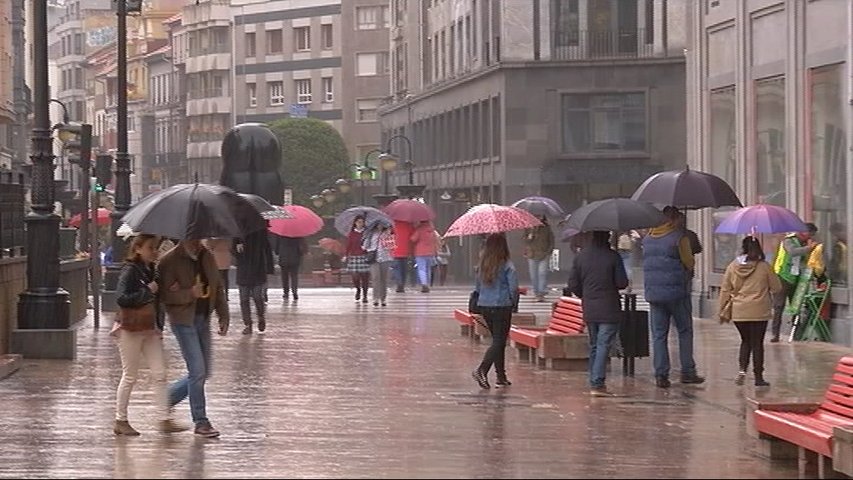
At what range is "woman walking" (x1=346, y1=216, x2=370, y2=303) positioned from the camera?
39.1 meters

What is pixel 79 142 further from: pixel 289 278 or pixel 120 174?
pixel 289 278

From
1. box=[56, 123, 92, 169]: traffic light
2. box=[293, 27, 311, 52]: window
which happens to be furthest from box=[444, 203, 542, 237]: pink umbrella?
box=[293, 27, 311, 52]: window

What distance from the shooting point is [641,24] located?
62844 millimetres

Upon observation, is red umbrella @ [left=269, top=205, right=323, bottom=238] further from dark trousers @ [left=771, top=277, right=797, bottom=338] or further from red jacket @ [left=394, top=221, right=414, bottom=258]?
dark trousers @ [left=771, top=277, right=797, bottom=338]

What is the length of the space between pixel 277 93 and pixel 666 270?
102 m

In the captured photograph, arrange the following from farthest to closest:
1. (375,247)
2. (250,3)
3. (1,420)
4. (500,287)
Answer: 1. (250,3)
2. (375,247)
3. (500,287)
4. (1,420)

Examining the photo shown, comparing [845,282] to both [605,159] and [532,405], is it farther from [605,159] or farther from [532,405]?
[605,159]

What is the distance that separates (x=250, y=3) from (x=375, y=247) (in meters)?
88.3

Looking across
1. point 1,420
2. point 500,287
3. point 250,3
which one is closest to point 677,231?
point 500,287

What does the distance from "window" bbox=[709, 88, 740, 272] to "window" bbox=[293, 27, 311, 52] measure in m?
85.9

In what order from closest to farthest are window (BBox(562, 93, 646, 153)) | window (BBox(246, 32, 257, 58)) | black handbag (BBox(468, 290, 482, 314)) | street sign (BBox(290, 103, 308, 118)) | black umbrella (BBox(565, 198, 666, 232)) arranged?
black handbag (BBox(468, 290, 482, 314)), black umbrella (BBox(565, 198, 666, 232)), window (BBox(562, 93, 646, 153)), street sign (BBox(290, 103, 308, 118)), window (BBox(246, 32, 257, 58))

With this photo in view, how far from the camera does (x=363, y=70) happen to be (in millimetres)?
114062

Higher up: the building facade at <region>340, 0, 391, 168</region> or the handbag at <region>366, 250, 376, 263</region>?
the building facade at <region>340, 0, 391, 168</region>

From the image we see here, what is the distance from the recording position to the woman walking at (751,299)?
69.6ft
